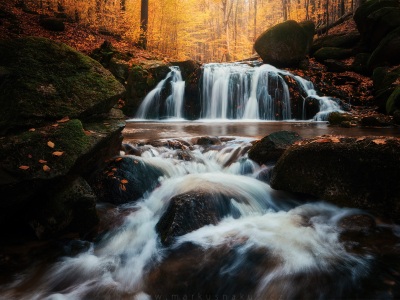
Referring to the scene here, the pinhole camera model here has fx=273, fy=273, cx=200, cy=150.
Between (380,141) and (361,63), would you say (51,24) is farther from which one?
(361,63)

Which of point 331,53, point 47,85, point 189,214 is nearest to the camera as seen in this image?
point 189,214

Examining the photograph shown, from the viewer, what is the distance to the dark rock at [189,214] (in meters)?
3.46

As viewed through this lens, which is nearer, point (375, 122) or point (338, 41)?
point (375, 122)

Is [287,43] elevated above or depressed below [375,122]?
above

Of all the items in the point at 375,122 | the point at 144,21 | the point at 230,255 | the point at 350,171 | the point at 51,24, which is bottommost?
the point at 230,255

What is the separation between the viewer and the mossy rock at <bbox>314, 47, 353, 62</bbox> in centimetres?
1595

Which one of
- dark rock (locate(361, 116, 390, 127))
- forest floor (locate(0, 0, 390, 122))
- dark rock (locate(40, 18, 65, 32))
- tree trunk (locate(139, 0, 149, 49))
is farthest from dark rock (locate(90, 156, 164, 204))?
tree trunk (locate(139, 0, 149, 49))

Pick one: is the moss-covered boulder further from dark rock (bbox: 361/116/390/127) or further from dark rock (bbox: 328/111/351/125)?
dark rock (bbox: 361/116/390/127)

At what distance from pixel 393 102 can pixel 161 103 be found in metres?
9.51

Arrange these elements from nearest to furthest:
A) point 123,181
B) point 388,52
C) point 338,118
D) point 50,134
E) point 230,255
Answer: point 230,255 < point 50,134 < point 123,181 < point 338,118 < point 388,52

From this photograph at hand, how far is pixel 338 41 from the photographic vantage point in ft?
55.9

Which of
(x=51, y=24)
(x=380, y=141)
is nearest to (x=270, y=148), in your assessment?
(x=380, y=141)

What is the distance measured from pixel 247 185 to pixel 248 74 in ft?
33.0

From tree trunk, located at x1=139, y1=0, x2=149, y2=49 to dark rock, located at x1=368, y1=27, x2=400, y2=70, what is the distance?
13612 mm
